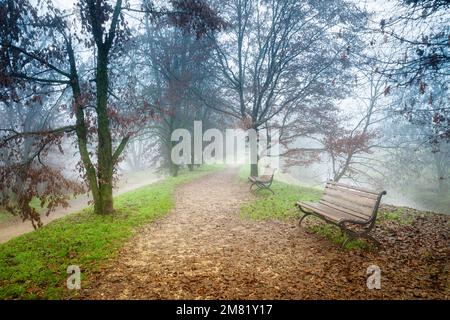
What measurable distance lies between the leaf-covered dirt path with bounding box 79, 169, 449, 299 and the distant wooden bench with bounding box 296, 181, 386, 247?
50 centimetres

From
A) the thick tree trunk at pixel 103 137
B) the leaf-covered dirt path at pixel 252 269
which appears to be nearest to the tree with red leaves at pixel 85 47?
the thick tree trunk at pixel 103 137

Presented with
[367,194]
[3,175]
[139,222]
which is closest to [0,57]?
[3,175]

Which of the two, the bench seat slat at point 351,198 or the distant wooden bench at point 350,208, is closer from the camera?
the distant wooden bench at point 350,208

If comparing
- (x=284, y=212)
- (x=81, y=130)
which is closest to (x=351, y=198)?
(x=284, y=212)

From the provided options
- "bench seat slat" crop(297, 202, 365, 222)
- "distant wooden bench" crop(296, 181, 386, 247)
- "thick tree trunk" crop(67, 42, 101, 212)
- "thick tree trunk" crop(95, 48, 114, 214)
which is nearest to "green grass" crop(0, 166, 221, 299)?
"thick tree trunk" crop(95, 48, 114, 214)

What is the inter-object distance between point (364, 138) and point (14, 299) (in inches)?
558

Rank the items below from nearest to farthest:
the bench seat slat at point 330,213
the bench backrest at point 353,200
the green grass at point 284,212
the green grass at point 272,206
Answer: the bench backrest at point 353,200 < the bench seat slat at point 330,213 < the green grass at point 284,212 < the green grass at point 272,206

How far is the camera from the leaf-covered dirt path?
3.96 m

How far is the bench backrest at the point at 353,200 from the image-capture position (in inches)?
205

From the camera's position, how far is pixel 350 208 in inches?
231

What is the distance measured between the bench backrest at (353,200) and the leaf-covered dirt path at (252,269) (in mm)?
812

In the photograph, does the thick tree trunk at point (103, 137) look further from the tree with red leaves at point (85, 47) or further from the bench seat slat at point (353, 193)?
the bench seat slat at point (353, 193)

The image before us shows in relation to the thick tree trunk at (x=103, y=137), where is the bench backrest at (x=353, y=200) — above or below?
below

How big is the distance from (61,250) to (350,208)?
21.0 feet
